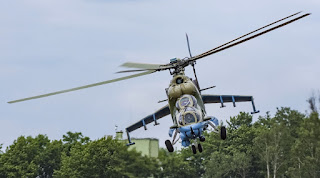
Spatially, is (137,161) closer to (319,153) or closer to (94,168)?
(94,168)

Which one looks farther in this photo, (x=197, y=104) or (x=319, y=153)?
(x=319, y=153)

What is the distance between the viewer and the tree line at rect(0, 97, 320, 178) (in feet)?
257

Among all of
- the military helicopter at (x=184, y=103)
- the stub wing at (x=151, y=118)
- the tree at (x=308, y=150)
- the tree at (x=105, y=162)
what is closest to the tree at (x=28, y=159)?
the tree at (x=105, y=162)

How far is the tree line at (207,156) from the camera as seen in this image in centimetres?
7844

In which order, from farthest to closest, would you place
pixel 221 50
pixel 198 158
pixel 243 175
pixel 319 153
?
pixel 198 158 < pixel 243 175 < pixel 319 153 < pixel 221 50

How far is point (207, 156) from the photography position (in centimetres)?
9812

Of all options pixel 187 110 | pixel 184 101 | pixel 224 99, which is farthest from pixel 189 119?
pixel 224 99

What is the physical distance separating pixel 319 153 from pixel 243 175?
59.1ft

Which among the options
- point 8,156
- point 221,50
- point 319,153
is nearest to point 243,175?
point 319,153

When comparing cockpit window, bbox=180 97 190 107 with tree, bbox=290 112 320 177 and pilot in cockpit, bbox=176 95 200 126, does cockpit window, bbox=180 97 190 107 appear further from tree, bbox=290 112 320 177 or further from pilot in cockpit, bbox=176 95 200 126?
tree, bbox=290 112 320 177

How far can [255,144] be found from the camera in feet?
289

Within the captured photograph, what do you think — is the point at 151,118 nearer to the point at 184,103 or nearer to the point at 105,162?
the point at 184,103

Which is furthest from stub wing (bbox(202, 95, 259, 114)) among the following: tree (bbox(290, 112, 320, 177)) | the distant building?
the distant building

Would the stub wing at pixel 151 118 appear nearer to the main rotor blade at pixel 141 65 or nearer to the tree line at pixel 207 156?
the main rotor blade at pixel 141 65
